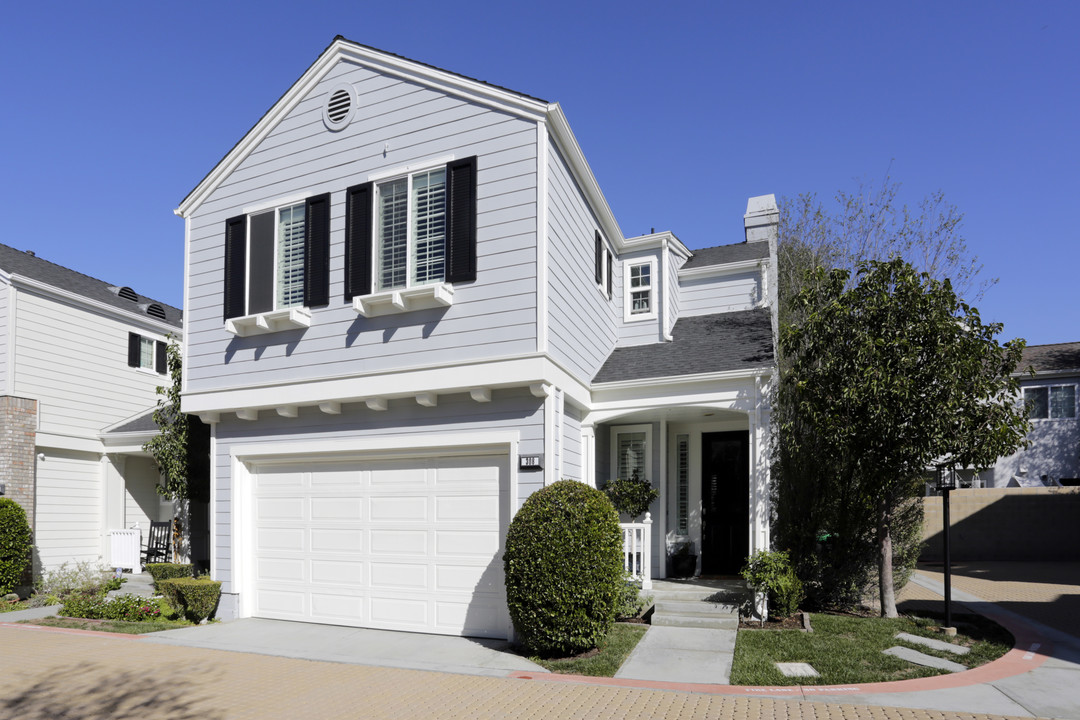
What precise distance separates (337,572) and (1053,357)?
81.9ft

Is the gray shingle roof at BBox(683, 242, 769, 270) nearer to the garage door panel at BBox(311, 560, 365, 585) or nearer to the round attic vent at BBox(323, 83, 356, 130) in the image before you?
the round attic vent at BBox(323, 83, 356, 130)

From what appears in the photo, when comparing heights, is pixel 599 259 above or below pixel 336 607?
above

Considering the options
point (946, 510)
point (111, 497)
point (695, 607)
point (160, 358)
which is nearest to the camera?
point (946, 510)

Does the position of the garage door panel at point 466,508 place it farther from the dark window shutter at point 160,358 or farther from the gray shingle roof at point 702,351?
the dark window shutter at point 160,358

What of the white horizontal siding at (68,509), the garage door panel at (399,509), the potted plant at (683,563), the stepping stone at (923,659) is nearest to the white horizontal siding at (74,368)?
the white horizontal siding at (68,509)

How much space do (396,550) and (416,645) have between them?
1467 millimetres

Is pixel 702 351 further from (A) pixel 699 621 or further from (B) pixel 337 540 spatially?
(B) pixel 337 540

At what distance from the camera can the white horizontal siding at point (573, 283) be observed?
1017 cm

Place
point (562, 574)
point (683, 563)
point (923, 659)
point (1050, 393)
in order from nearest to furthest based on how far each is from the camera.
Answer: point (923, 659) < point (562, 574) < point (683, 563) < point (1050, 393)

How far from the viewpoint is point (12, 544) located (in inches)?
549

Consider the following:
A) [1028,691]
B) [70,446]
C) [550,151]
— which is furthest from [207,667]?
[70,446]

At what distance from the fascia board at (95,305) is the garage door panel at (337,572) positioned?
9556 millimetres

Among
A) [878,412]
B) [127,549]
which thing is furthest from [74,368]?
[878,412]

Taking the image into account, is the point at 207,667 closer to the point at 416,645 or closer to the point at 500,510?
the point at 416,645
